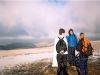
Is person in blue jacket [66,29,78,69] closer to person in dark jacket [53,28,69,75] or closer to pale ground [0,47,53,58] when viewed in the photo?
Result: person in dark jacket [53,28,69,75]

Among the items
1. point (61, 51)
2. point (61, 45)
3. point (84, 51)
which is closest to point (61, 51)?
point (61, 51)

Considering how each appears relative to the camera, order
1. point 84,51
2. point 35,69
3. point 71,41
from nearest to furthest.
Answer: point 84,51
point 71,41
point 35,69

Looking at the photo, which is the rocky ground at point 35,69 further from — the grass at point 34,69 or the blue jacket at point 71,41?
the blue jacket at point 71,41

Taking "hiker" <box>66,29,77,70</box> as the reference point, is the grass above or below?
below

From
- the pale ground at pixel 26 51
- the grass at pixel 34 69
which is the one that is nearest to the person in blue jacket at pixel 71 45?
the grass at pixel 34 69

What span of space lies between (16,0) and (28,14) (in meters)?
0.61

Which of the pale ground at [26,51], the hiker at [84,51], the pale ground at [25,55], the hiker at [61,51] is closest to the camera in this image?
the hiker at [61,51]

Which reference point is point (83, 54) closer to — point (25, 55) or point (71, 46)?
point (71, 46)

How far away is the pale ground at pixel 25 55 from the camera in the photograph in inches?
518

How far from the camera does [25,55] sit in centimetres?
1348

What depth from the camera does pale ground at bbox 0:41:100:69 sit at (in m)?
13.2

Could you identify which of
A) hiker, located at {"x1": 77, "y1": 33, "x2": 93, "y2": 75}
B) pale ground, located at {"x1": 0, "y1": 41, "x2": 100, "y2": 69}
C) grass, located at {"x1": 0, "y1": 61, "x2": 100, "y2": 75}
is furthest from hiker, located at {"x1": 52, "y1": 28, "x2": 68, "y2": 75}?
pale ground, located at {"x1": 0, "y1": 41, "x2": 100, "y2": 69}

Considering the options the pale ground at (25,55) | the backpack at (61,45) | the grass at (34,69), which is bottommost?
the grass at (34,69)

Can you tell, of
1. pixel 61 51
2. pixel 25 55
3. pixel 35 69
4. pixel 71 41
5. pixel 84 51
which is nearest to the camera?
pixel 61 51
